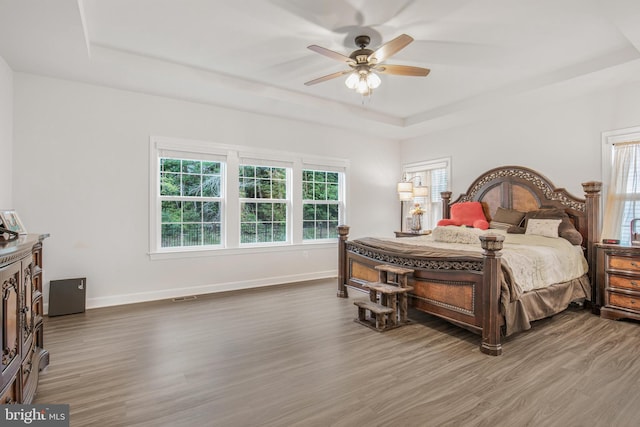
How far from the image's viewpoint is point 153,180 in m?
4.34

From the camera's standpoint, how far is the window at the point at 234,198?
176 inches

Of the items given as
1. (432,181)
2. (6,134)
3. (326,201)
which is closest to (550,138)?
(432,181)

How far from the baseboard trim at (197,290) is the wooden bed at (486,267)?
48.6 inches

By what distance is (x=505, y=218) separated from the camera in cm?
473

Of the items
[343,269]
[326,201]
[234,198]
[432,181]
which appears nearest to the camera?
[343,269]

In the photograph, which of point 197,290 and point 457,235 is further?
point 197,290

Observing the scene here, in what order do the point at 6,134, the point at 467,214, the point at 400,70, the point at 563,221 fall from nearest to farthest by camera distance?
the point at 400,70
the point at 6,134
the point at 563,221
the point at 467,214

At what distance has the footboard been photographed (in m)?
2.69

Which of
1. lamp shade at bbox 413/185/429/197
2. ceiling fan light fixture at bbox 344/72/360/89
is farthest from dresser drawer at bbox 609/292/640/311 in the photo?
ceiling fan light fixture at bbox 344/72/360/89

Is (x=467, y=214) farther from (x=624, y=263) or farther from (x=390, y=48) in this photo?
(x=390, y=48)

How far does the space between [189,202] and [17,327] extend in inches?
118

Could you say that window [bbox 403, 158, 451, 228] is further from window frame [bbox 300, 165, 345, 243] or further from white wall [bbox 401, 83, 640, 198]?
window frame [bbox 300, 165, 345, 243]

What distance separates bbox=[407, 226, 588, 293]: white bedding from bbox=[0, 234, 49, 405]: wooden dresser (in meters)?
3.41

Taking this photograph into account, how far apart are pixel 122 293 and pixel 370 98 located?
4.27 m
